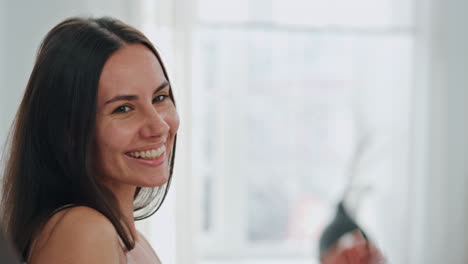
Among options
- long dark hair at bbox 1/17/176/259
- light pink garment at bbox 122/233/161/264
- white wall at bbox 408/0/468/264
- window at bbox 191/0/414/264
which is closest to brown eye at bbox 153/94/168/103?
long dark hair at bbox 1/17/176/259

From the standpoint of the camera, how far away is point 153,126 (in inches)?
41.9

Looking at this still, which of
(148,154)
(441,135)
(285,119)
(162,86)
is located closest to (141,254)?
(148,154)

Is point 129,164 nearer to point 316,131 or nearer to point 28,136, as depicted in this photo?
point 28,136

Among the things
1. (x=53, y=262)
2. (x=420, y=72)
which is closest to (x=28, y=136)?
(x=53, y=262)

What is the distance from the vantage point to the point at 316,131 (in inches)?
135

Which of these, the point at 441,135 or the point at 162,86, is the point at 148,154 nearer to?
the point at 162,86

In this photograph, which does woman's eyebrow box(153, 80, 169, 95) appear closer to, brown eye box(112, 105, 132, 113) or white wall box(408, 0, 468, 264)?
brown eye box(112, 105, 132, 113)

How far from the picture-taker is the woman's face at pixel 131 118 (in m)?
1.00

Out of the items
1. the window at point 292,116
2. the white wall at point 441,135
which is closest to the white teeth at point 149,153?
the window at point 292,116

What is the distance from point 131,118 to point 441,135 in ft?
8.51

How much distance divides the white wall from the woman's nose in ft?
8.16

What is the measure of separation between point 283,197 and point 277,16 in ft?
3.03

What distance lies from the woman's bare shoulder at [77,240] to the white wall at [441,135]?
105 inches

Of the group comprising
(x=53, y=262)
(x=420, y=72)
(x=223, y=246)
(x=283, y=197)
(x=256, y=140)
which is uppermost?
(x=53, y=262)
